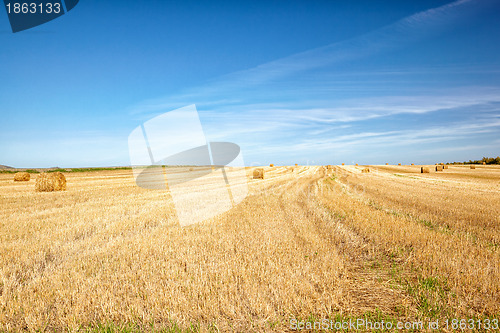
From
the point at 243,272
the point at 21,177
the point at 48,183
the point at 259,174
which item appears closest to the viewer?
the point at 243,272

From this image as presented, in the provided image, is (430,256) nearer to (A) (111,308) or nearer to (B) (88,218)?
(A) (111,308)

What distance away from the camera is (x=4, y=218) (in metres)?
9.82

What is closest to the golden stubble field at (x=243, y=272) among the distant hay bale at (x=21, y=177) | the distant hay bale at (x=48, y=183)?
the distant hay bale at (x=48, y=183)

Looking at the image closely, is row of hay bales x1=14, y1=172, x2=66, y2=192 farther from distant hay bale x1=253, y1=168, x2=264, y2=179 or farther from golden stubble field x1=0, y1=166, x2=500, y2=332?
distant hay bale x1=253, y1=168, x2=264, y2=179

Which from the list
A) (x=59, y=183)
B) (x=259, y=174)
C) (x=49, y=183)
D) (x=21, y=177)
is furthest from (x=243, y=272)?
(x=21, y=177)

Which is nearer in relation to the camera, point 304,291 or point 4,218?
point 304,291

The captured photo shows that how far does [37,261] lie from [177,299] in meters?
3.85

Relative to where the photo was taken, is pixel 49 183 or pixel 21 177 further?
pixel 21 177

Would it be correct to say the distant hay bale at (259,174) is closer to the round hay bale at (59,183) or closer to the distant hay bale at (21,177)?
the round hay bale at (59,183)

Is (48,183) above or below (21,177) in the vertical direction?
below

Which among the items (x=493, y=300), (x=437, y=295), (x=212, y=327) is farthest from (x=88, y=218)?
(x=493, y=300)

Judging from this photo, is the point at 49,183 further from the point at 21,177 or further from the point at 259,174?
the point at 259,174

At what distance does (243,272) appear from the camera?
15.8 feet

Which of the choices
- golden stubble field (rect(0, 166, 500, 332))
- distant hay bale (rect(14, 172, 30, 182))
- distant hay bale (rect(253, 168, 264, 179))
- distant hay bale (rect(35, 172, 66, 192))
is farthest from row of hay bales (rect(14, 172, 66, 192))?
distant hay bale (rect(253, 168, 264, 179))
